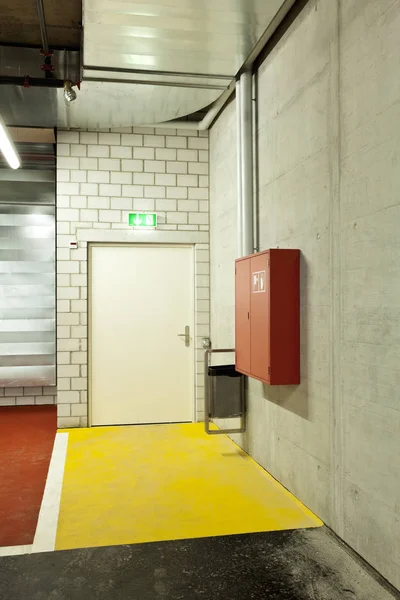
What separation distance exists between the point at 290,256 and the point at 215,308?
2424mm

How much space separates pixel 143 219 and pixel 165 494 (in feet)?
10.6

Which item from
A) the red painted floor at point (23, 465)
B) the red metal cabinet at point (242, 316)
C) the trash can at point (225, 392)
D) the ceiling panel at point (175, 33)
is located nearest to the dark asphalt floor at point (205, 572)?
the red painted floor at point (23, 465)

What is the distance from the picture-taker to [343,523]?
2809 mm

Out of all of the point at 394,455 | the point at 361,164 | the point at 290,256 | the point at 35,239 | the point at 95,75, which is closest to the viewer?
the point at 394,455

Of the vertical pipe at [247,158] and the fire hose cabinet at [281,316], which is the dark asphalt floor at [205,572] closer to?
the fire hose cabinet at [281,316]

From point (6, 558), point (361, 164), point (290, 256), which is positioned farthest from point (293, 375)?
point (6, 558)

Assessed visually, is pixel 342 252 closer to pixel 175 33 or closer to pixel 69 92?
pixel 175 33

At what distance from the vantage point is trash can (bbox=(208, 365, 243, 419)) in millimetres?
4559

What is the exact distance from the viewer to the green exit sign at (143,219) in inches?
228

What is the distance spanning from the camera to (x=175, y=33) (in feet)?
11.8

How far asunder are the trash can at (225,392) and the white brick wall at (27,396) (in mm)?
3115

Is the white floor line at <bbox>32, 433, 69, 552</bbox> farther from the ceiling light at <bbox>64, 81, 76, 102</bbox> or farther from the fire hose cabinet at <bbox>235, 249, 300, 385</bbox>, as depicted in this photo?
the ceiling light at <bbox>64, 81, 76, 102</bbox>

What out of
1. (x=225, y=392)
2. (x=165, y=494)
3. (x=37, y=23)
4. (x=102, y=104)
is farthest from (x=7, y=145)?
(x=165, y=494)

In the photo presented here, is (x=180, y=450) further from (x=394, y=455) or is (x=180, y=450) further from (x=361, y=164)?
(x=361, y=164)
